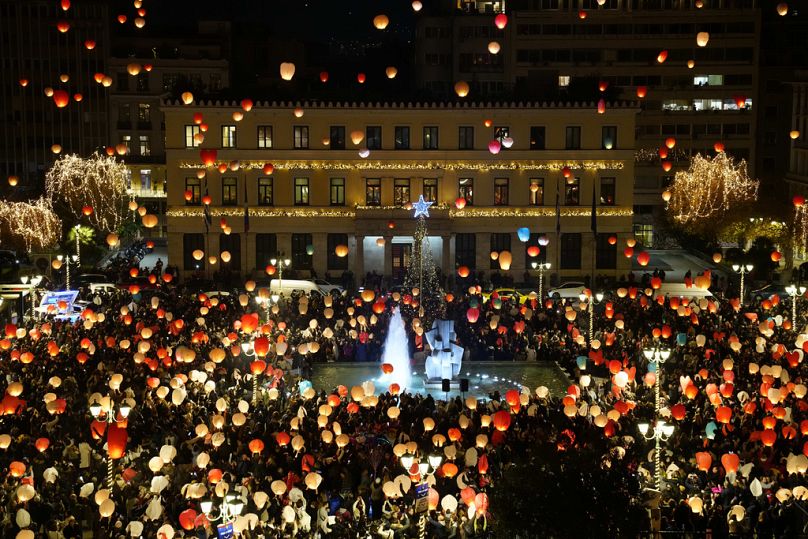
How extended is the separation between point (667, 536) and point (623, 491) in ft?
11.4

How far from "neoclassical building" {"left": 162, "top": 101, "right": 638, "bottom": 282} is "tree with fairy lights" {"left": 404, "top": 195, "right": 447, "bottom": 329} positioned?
1.16 m

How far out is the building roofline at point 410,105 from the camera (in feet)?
175

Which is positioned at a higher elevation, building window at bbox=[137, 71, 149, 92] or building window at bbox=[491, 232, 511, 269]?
building window at bbox=[137, 71, 149, 92]

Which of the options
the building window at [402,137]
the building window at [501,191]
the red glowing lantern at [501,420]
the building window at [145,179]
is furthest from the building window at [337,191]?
the red glowing lantern at [501,420]

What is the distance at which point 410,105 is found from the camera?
54.0 metres

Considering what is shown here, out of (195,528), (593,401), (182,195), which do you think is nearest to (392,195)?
(182,195)

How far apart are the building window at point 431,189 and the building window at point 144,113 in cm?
3295

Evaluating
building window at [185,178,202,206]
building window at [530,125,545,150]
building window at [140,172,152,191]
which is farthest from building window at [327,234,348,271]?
building window at [140,172,152,191]

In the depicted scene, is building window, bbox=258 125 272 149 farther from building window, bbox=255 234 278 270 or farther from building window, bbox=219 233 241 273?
building window, bbox=219 233 241 273

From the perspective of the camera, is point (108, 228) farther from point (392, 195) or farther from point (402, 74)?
point (402, 74)

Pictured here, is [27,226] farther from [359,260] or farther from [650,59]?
[650,59]

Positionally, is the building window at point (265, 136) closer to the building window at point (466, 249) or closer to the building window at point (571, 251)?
the building window at point (466, 249)

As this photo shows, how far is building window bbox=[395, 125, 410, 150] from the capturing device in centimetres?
5438

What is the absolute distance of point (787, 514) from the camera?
21.2 metres
